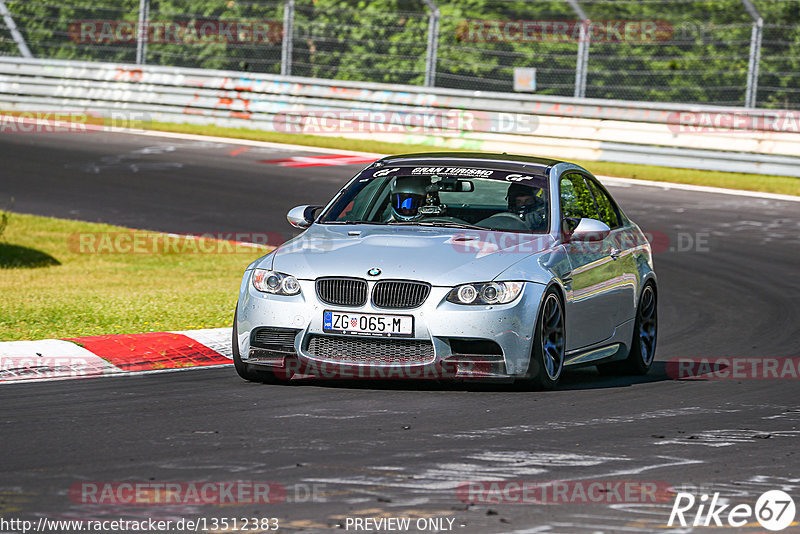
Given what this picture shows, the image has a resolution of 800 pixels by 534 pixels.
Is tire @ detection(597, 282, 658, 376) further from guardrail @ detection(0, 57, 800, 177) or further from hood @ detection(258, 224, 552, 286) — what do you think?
guardrail @ detection(0, 57, 800, 177)

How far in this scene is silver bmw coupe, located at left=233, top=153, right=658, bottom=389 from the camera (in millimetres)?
8242

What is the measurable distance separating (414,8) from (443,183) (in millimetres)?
16096

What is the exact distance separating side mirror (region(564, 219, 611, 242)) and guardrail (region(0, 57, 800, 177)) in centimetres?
1346

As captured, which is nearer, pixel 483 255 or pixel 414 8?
pixel 483 255

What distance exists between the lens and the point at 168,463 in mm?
6195

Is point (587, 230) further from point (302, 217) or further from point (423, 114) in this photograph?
point (423, 114)

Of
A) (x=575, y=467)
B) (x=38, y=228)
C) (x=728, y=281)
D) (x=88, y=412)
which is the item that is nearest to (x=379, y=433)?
(x=575, y=467)

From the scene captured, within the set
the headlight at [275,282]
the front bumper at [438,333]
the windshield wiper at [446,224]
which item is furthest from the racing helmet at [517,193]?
the headlight at [275,282]

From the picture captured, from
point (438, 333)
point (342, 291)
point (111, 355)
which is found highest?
point (342, 291)

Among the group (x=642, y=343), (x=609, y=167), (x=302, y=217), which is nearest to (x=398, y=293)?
(x=302, y=217)

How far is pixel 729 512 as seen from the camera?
558cm

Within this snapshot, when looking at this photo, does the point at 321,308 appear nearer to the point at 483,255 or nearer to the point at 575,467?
the point at 483,255

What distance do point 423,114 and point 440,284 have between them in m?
16.9

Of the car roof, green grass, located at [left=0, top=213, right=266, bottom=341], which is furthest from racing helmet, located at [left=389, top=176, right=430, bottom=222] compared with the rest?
green grass, located at [left=0, top=213, right=266, bottom=341]
